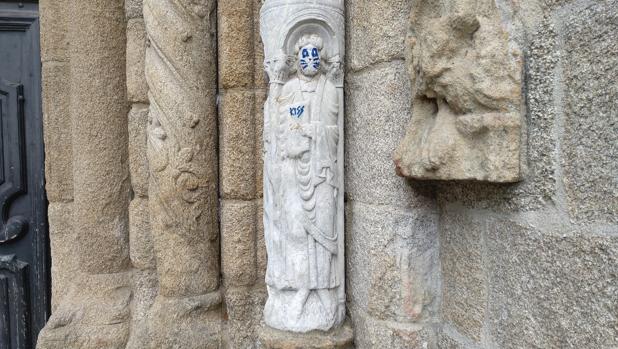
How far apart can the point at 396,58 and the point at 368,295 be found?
30.6 inches

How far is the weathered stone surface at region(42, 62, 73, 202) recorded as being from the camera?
2.29 m

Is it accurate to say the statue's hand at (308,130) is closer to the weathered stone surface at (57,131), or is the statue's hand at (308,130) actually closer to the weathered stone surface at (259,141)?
the weathered stone surface at (259,141)

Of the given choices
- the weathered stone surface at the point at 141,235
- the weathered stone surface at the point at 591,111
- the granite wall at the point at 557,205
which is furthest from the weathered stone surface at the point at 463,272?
the weathered stone surface at the point at 141,235

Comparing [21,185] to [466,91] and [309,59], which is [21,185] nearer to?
[309,59]

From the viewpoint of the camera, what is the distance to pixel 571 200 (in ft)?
3.38

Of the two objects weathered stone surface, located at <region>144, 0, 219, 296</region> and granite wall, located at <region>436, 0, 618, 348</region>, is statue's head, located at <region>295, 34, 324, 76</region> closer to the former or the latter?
weathered stone surface, located at <region>144, 0, 219, 296</region>

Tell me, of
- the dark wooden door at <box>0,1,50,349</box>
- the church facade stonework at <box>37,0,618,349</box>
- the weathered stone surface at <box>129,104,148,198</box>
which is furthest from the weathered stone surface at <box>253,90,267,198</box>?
the dark wooden door at <box>0,1,50,349</box>

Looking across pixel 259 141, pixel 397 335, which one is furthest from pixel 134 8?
pixel 397 335

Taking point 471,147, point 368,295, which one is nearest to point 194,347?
point 368,295

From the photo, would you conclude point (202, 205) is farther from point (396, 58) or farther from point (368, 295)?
point (396, 58)

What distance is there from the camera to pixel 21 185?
260 centimetres

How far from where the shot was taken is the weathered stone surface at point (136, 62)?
1.98 m

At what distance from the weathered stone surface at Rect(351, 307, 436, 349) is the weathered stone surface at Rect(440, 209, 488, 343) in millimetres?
88

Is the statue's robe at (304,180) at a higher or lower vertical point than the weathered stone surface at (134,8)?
lower
